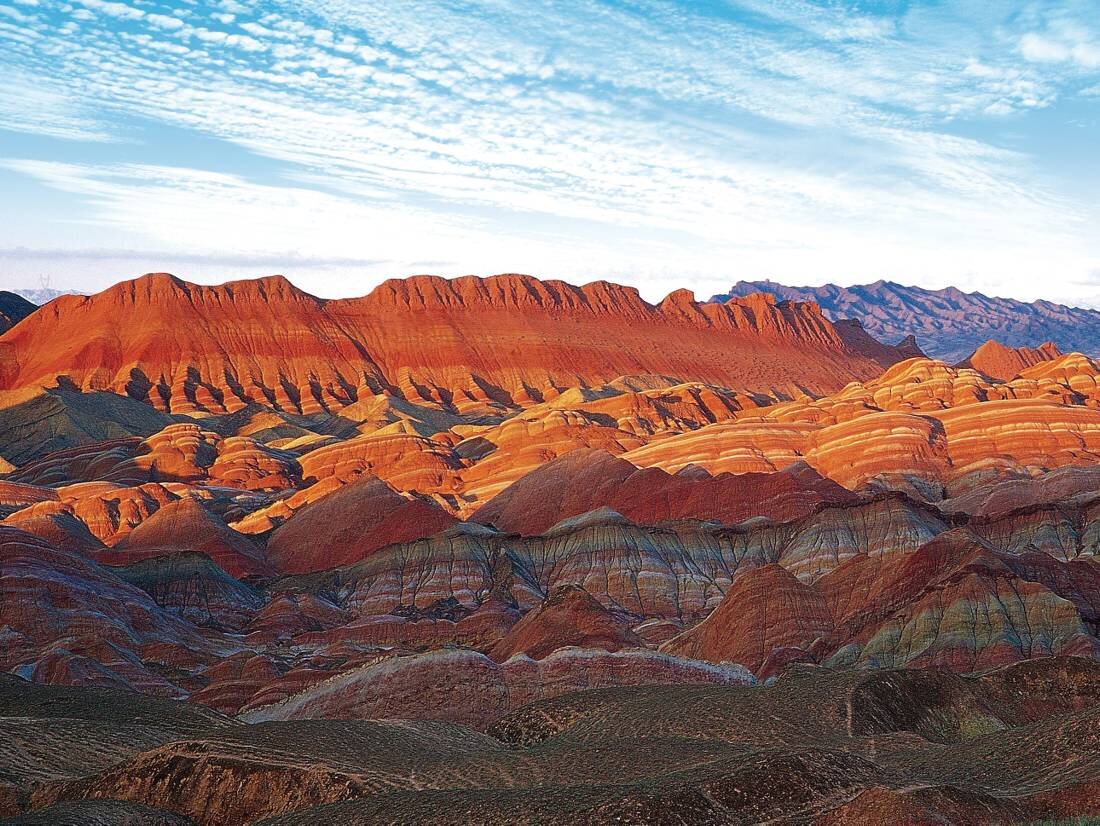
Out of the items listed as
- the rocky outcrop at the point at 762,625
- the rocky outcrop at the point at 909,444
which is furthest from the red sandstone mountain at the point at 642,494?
the rocky outcrop at the point at 762,625

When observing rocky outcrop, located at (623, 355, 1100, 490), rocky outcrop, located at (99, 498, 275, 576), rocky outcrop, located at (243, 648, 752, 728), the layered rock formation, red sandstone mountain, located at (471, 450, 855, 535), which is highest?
the layered rock formation

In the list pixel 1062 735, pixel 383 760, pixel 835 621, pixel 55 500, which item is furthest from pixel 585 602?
pixel 55 500

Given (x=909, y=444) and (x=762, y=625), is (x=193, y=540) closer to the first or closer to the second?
(x=762, y=625)

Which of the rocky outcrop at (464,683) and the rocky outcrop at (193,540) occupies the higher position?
the rocky outcrop at (464,683)

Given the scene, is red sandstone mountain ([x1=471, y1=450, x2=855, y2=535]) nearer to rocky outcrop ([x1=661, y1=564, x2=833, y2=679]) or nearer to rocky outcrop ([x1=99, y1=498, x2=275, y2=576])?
rocky outcrop ([x1=99, y1=498, x2=275, y2=576])

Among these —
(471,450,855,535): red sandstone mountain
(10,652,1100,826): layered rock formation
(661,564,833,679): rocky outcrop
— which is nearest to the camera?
(10,652,1100,826): layered rock formation

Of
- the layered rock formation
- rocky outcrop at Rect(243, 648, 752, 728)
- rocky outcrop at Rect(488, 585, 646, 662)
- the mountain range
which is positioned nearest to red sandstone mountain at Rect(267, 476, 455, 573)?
the mountain range

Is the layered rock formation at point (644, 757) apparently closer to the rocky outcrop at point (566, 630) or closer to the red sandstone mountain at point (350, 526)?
the rocky outcrop at point (566, 630)

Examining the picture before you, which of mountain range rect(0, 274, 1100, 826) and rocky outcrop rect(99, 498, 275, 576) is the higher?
mountain range rect(0, 274, 1100, 826)

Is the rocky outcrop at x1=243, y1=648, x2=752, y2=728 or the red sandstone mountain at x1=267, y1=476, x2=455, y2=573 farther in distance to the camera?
the red sandstone mountain at x1=267, y1=476, x2=455, y2=573

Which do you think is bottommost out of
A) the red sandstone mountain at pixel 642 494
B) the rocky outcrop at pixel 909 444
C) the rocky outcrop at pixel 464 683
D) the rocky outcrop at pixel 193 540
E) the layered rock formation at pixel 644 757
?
the rocky outcrop at pixel 193 540
